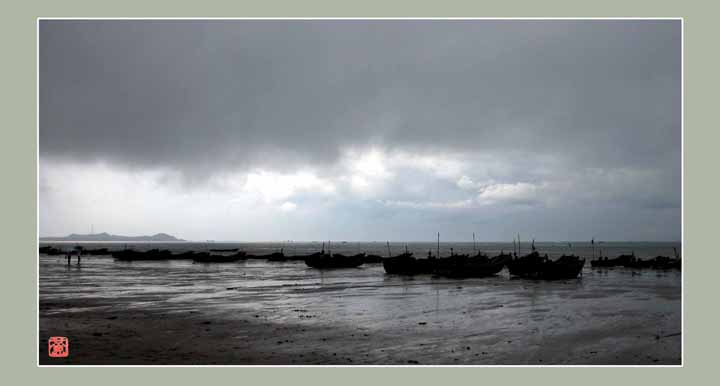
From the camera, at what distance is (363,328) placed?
53.2 ft

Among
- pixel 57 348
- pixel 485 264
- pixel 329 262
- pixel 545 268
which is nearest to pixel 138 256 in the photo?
pixel 329 262

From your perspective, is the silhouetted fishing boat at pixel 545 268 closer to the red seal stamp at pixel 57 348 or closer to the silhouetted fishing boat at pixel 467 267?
the silhouetted fishing boat at pixel 467 267

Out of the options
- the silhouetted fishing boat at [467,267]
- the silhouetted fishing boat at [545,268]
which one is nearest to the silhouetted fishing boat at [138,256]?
the silhouetted fishing boat at [467,267]

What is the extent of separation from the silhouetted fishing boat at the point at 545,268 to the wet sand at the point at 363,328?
10.7m

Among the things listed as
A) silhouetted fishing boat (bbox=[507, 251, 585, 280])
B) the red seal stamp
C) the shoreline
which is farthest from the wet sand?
silhouetted fishing boat (bbox=[507, 251, 585, 280])

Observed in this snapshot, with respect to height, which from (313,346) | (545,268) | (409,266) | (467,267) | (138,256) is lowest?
(138,256)

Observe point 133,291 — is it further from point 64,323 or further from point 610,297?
point 610,297

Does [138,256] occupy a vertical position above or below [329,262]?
below

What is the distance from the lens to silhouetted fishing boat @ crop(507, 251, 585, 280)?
39.1 m

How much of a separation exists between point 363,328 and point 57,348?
9.06 m

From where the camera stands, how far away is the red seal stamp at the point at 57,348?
463 inches

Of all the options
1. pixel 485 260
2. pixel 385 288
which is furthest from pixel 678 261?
pixel 385 288

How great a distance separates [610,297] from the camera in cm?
2678

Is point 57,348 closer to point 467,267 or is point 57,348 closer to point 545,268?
point 467,267
